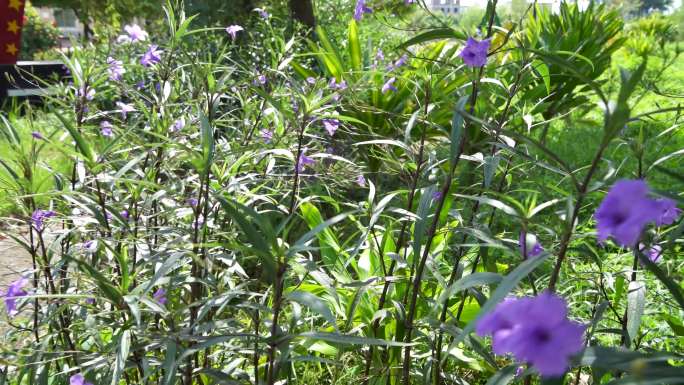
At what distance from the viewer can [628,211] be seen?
49 centimetres

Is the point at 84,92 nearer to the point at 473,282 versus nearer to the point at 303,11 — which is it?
the point at 473,282

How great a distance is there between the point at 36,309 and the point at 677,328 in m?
1.21

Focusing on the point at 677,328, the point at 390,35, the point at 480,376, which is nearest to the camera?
the point at 677,328

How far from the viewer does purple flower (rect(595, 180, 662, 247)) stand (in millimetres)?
471

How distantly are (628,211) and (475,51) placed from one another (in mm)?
548

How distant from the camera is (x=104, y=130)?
6.31 ft

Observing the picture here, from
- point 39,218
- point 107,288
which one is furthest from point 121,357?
point 39,218

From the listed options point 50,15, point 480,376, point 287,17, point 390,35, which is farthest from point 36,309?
point 50,15

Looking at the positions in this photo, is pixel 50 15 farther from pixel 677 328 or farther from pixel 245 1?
pixel 677 328

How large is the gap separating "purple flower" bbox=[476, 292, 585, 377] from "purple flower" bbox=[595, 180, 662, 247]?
0.24ft

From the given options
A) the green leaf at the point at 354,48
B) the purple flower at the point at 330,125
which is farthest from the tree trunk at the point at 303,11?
the purple flower at the point at 330,125

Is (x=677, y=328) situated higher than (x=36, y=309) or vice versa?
(x=677, y=328)

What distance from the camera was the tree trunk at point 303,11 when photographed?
5305 mm

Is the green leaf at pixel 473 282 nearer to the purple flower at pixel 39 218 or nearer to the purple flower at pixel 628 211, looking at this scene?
the purple flower at pixel 628 211
